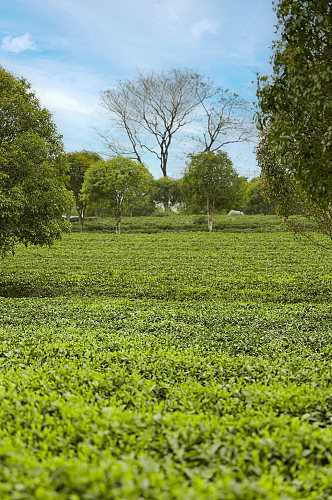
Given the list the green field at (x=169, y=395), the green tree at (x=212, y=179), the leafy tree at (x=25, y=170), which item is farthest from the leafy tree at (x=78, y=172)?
the green field at (x=169, y=395)

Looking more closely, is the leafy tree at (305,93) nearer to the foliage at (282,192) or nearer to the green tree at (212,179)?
the foliage at (282,192)

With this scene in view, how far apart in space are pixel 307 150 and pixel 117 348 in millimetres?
5602

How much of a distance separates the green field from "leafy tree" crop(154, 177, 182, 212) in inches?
1620

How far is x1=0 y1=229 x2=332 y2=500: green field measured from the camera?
8.32 ft

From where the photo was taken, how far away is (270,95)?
6289mm

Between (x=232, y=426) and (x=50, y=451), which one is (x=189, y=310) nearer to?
(x=232, y=426)

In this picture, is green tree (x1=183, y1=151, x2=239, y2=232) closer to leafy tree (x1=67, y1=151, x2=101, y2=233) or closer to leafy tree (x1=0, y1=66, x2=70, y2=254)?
leafy tree (x1=67, y1=151, x2=101, y2=233)

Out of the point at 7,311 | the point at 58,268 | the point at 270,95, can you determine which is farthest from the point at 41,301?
the point at 270,95

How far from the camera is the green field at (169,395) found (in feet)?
8.32

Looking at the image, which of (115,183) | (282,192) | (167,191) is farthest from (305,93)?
(167,191)

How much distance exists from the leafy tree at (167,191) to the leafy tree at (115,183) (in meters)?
19.4

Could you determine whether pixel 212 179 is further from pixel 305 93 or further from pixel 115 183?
pixel 305 93

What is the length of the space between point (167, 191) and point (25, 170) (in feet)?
135

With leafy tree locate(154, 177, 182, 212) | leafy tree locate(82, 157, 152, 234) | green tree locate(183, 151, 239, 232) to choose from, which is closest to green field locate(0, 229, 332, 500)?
green tree locate(183, 151, 239, 232)
